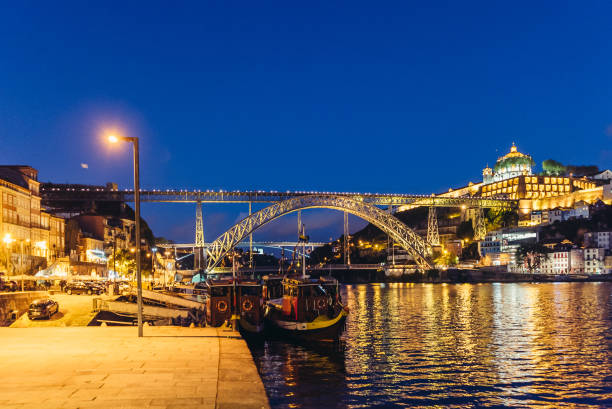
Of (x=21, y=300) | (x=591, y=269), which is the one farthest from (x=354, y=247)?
(x=21, y=300)

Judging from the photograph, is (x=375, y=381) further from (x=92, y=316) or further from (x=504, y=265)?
(x=504, y=265)

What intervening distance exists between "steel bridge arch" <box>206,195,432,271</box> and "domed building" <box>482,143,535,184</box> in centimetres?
6320

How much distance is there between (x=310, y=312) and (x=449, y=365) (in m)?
7.15

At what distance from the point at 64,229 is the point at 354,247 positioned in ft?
306

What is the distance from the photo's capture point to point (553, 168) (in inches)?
5768

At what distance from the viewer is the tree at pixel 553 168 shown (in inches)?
5714

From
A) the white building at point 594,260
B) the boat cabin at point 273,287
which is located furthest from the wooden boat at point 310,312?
the white building at point 594,260

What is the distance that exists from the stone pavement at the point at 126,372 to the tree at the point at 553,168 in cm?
14903

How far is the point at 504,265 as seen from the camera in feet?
345

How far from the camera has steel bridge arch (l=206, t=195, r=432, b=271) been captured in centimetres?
8206

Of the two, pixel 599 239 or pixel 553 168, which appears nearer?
pixel 599 239

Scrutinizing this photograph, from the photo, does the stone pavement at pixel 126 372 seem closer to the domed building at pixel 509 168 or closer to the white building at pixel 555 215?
the white building at pixel 555 215

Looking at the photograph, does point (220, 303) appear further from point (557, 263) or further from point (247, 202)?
point (557, 263)

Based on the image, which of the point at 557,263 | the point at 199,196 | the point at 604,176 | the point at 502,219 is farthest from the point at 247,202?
the point at 604,176
